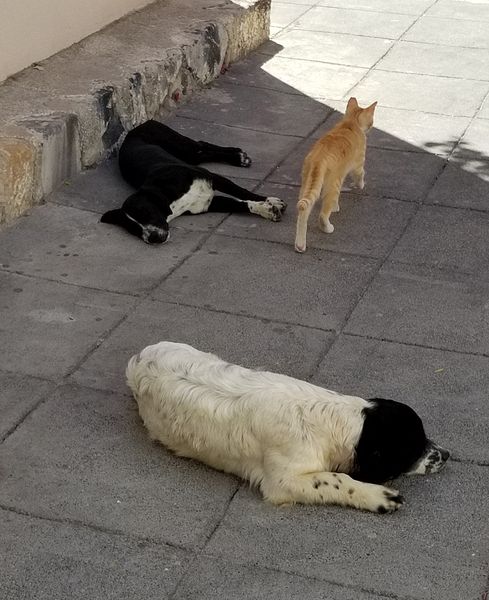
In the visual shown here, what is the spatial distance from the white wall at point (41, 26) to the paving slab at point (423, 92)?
98.6 inches

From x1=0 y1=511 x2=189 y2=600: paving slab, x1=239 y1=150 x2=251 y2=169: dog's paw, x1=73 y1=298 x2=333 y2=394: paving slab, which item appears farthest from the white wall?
x1=0 y1=511 x2=189 y2=600: paving slab

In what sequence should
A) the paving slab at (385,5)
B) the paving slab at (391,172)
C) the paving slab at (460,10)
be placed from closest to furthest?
the paving slab at (391,172)
the paving slab at (460,10)
the paving slab at (385,5)

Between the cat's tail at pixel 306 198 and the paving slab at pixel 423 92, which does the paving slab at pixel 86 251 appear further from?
the paving slab at pixel 423 92

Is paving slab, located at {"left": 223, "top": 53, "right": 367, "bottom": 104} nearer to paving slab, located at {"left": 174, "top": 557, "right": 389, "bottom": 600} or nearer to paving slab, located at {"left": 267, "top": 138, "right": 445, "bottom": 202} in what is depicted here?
paving slab, located at {"left": 267, "top": 138, "right": 445, "bottom": 202}

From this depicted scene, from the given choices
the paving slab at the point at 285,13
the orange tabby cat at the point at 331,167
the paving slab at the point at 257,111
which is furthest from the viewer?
the paving slab at the point at 285,13

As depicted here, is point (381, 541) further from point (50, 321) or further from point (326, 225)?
point (326, 225)

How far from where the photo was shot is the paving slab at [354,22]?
12008 mm

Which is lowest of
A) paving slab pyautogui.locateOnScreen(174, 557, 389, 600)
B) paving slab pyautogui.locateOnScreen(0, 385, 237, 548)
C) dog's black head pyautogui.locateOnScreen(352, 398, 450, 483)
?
paving slab pyautogui.locateOnScreen(0, 385, 237, 548)

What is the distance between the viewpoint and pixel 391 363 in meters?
5.82

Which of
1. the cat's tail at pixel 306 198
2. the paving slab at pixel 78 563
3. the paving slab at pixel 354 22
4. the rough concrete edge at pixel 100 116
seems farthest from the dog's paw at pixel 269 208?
the paving slab at pixel 354 22

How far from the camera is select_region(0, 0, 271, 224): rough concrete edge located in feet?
24.2

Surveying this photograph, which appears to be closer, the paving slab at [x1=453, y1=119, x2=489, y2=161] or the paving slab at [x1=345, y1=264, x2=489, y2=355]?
the paving slab at [x1=345, y1=264, x2=489, y2=355]

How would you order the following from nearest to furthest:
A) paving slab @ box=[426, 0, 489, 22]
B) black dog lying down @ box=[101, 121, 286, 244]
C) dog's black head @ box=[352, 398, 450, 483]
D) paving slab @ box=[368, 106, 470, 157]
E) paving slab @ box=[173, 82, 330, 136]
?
dog's black head @ box=[352, 398, 450, 483], black dog lying down @ box=[101, 121, 286, 244], paving slab @ box=[368, 106, 470, 157], paving slab @ box=[173, 82, 330, 136], paving slab @ box=[426, 0, 489, 22]

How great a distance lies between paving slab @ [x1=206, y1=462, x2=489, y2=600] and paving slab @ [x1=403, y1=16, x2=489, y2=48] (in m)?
7.83
